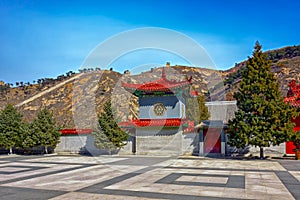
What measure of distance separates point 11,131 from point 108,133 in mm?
7406

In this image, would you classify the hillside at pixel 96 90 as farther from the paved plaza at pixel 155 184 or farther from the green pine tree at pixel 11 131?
the paved plaza at pixel 155 184

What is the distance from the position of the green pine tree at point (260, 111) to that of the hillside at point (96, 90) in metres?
22.9

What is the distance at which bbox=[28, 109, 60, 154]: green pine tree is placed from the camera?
19828mm

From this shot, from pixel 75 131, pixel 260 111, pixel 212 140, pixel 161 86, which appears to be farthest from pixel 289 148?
pixel 75 131

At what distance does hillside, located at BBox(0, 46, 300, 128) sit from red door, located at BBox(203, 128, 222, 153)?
1975 cm

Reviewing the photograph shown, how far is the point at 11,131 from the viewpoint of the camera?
20.5 meters

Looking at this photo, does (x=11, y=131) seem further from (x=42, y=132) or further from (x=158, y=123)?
(x=158, y=123)

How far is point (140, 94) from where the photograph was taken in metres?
20.2

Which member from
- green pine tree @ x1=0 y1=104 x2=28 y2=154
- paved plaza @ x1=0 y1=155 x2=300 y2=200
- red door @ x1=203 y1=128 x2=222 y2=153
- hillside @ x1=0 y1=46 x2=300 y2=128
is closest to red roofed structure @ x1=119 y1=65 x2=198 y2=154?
red door @ x1=203 y1=128 x2=222 y2=153

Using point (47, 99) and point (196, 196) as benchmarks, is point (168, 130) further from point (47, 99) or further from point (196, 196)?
point (47, 99)

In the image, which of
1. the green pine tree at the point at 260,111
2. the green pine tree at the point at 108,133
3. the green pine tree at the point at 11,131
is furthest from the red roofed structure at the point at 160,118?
the green pine tree at the point at 11,131

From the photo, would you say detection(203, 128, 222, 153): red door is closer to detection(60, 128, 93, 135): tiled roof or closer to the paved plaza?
the paved plaza

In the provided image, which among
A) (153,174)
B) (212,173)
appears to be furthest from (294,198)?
(153,174)

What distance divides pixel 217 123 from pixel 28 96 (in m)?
46.4
